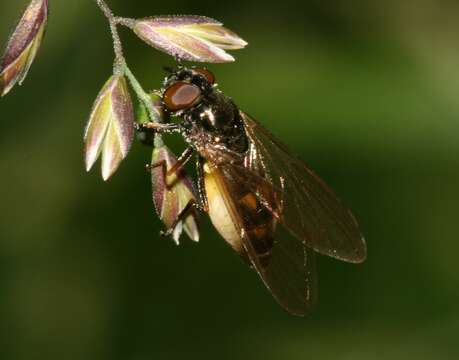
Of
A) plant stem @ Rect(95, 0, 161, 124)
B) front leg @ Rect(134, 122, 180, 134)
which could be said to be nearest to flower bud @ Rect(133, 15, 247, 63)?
plant stem @ Rect(95, 0, 161, 124)

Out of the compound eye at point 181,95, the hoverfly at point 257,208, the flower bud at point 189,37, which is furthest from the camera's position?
the hoverfly at point 257,208

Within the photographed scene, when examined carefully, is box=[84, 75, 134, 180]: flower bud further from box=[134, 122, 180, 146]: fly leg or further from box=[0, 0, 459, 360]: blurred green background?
box=[0, 0, 459, 360]: blurred green background

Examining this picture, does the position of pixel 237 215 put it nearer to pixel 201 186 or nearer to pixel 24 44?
pixel 201 186

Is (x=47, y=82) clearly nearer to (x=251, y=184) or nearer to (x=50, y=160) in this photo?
(x=50, y=160)

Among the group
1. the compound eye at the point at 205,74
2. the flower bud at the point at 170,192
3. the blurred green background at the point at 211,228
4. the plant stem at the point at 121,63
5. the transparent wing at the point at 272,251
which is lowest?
the blurred green background at the point at 211,228

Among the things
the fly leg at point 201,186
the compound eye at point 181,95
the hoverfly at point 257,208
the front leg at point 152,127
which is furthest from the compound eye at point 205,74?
the front leg at point 152,127

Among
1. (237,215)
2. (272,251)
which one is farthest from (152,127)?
(272,251)

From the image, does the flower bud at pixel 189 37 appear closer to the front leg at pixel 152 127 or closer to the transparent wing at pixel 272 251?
the front leg at pixel 152 127
